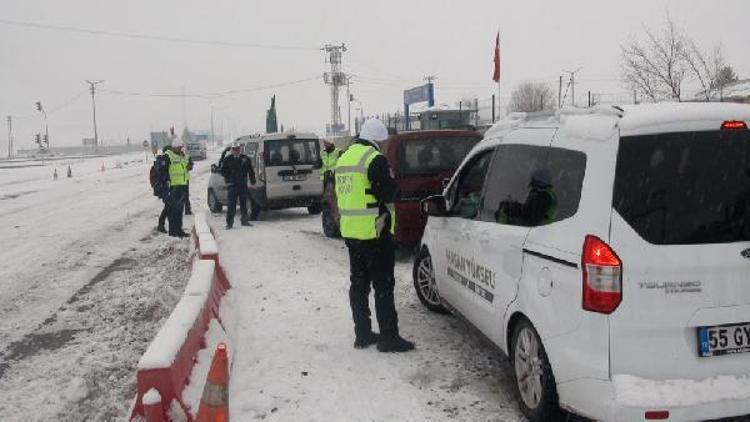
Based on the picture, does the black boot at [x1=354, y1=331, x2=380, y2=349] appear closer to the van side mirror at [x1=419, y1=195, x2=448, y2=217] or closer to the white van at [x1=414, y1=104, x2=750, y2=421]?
the van side mirror at [x1=419, y1=195, x2=448, y2=217]

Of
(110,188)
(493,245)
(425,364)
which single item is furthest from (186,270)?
(110,188)

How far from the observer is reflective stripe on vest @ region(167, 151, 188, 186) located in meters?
13.4

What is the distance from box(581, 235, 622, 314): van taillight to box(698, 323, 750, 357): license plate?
0.47 metres

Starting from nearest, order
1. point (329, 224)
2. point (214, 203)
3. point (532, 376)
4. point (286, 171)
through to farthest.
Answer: point (532, 376)
point (329, 224)
point (286, 171)
point (214, 203)

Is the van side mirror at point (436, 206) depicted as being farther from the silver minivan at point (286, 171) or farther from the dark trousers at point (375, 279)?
the silver minivan at point (286, 171)

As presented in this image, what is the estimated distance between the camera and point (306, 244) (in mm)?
11094

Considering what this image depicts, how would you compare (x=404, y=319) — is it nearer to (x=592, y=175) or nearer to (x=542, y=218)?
(x=542, y=218)

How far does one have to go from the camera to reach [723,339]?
323 centimetres

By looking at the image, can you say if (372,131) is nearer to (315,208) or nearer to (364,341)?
(364,341)

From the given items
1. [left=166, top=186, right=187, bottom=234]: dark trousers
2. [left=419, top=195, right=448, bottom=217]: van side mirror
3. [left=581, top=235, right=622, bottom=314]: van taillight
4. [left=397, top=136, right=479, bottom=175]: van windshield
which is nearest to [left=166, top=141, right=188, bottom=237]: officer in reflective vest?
[left=166, top=186, right=187, bottom=234]: dark trousers

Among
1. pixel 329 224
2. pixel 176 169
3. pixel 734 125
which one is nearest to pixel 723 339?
pixel 734 125

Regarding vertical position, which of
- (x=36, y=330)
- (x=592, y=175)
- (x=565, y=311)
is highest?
(x=592, y=175)

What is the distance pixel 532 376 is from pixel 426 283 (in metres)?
2.72

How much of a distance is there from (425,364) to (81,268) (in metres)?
7.14
